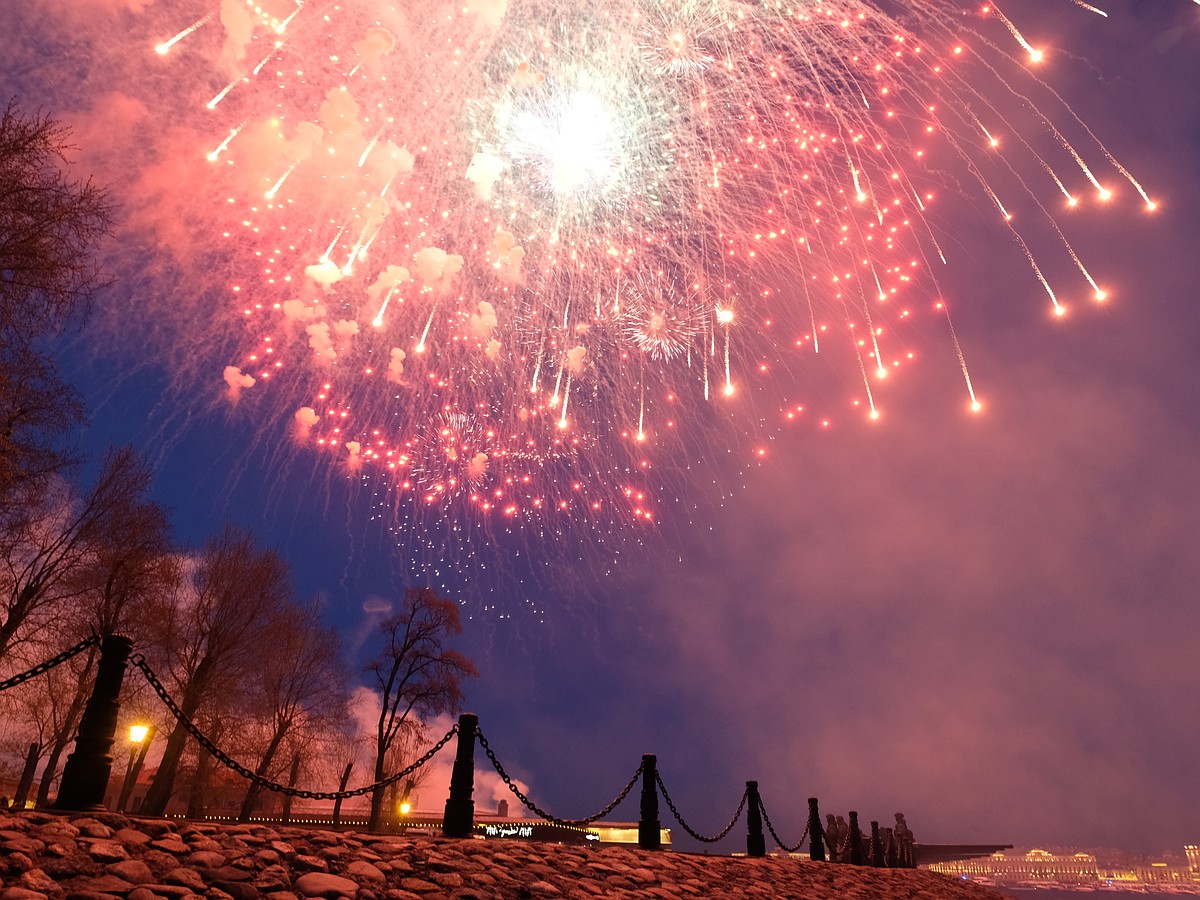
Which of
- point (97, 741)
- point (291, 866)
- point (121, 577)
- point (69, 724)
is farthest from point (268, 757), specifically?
point (291, 866)

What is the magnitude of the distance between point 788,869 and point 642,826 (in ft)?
8.53

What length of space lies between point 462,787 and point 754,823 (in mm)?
6773

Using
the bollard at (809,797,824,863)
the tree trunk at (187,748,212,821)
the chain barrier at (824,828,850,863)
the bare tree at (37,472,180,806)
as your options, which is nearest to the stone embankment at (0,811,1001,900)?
the bollard at (809,797,824,863)

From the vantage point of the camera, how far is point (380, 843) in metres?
6.21

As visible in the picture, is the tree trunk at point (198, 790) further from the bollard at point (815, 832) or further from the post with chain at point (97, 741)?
the post with chain at point (97, 741)

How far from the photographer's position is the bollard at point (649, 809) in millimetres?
9805

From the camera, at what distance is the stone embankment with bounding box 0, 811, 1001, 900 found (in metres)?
4.37

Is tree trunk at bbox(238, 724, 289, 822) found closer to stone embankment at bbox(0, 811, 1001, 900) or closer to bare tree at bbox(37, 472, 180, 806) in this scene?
bare tree at bbox(37, 472, 180, 806)

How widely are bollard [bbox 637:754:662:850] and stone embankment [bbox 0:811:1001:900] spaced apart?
138cm

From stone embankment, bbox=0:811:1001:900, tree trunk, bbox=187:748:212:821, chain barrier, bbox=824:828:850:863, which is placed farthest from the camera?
tree trunk, bbox=187:748:212:821

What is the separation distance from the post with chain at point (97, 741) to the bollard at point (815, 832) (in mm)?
12935

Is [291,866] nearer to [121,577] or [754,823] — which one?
[754,823]

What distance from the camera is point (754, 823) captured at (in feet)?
40.7

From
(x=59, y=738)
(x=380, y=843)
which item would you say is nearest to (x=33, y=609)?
(x=59, y=738)
